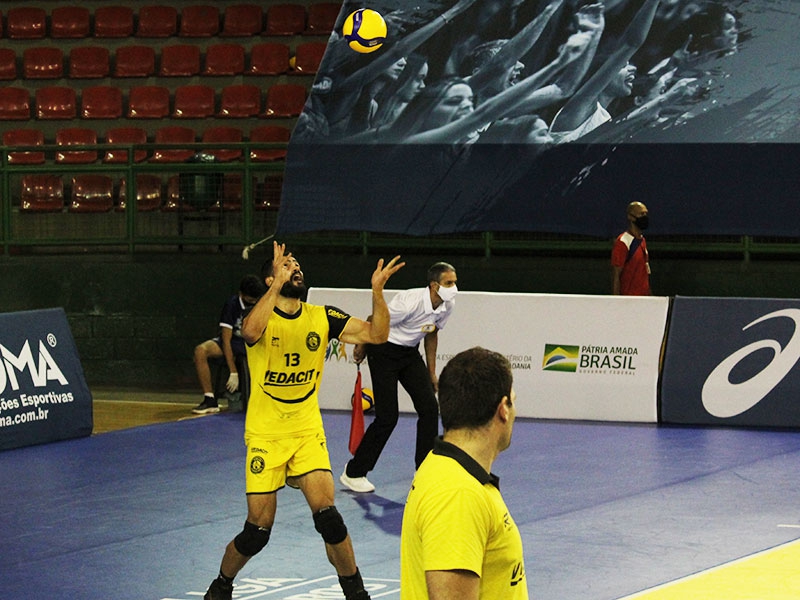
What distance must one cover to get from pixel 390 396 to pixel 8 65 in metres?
14.9

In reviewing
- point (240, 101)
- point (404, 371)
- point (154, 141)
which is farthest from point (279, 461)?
point (154, 141)

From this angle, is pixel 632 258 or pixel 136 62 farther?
pixel 136 62

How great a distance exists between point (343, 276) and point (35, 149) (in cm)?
507

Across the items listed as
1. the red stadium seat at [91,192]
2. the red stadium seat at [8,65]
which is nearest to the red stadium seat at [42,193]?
the red stadium seat at [91,192]

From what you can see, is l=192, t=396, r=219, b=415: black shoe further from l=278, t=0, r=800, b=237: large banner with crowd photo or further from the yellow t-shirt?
the yellow t-shirt

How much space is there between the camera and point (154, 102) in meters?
23.4

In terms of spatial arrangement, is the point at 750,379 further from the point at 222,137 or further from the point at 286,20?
the point at 286,20

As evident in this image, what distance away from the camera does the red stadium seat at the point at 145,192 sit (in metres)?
20.8

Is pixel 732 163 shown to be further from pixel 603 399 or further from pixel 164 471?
pixel 164 471

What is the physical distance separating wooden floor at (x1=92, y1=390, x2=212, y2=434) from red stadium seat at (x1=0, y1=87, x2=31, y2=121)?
6.50m

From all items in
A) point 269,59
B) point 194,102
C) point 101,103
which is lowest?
point 101,103

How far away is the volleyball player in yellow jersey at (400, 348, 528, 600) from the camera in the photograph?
3799mm

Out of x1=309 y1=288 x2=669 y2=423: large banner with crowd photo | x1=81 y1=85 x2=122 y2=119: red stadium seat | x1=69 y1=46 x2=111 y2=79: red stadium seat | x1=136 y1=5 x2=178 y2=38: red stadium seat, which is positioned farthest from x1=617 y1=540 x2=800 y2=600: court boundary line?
x1=69 y1=46 x2=111 y2=79: red stadium seat

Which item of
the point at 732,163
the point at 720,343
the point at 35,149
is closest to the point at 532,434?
the point at 720,343
